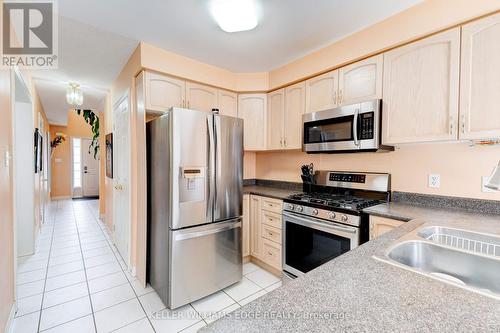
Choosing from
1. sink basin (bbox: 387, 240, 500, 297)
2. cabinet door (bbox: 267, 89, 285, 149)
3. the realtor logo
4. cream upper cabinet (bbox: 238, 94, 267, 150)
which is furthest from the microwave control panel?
the realtor logo

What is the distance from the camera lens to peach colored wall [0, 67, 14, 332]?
60.0 inches

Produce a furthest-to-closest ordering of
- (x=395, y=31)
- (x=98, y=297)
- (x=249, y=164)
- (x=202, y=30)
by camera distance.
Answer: (x=249, y=164)
(x=98, y=297)
(x=202, y=30)
(x=395, y=31)

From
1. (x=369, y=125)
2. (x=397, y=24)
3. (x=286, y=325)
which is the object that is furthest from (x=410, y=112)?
(x=286, y=325)

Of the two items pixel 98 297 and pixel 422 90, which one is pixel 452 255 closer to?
pixel 422 90

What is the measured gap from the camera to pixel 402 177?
205 centimetres

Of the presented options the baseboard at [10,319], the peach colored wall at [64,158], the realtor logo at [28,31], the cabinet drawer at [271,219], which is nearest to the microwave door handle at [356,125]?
the cabinet drawer at [271,219]

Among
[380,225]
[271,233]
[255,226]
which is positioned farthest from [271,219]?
[380,225]

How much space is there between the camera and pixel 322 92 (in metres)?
2.37

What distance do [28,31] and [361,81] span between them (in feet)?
9.73

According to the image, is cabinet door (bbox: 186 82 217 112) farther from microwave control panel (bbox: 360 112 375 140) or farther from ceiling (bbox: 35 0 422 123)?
microwave control panel (bbox: 360 112 375 140)

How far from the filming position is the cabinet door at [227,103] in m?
2.84

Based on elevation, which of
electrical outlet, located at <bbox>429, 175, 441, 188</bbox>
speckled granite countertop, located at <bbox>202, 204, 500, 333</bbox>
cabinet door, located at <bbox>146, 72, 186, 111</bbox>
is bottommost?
speckled granite countertop, located at <bbox>202, 204, 500, 333</bbox>

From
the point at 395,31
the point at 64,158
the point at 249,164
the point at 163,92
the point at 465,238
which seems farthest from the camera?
the point at 64,158

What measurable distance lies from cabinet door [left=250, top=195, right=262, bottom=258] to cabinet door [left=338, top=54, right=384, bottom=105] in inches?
55.2
